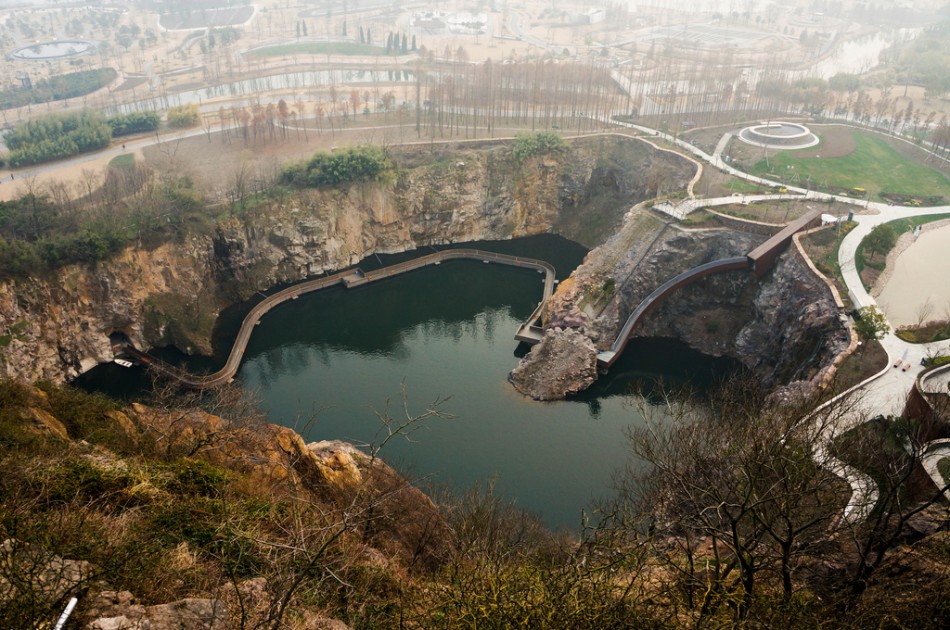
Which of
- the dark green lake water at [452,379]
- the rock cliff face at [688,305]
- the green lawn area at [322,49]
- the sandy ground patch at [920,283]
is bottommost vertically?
the dark green lake water at [452,379]

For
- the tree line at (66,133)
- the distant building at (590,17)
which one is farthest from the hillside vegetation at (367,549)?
the distant building at (590,17)

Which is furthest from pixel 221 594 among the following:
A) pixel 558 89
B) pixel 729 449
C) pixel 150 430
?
pixel 558 89

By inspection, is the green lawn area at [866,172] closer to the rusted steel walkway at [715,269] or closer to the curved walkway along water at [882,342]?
the curved walkway along water at [882,342]

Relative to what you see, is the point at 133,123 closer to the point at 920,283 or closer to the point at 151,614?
the point at 151,614

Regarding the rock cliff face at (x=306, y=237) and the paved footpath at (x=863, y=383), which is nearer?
the paved footpath at (x=863, y=383)

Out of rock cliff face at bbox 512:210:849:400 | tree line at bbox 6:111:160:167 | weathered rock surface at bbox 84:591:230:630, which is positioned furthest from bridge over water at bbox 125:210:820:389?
weathered rock surface at bbox 84:591:230:630

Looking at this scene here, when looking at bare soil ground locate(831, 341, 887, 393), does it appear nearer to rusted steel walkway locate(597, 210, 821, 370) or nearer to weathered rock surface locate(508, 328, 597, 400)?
rusted steel walkway locate(597, 210, 821, 370)
